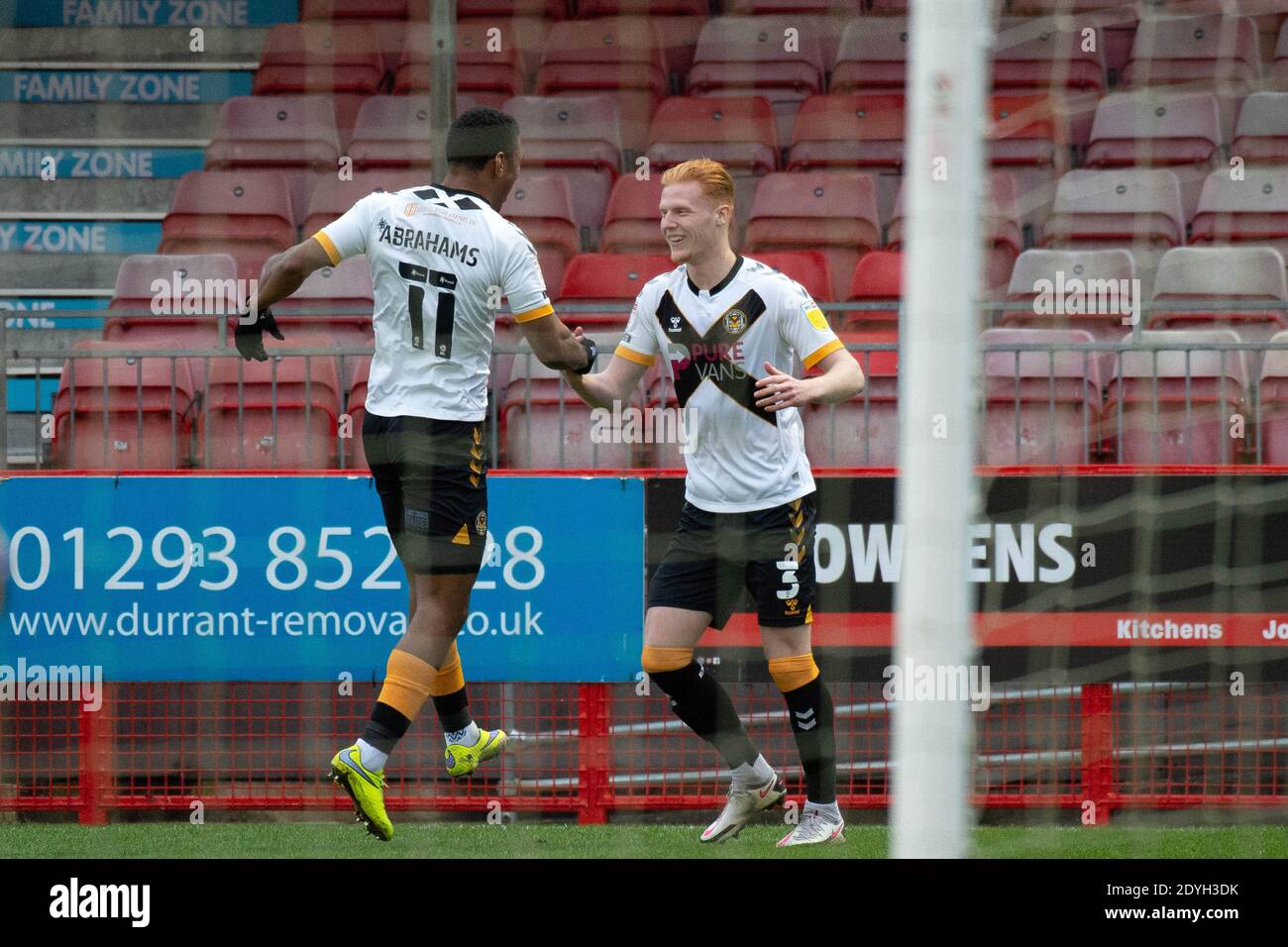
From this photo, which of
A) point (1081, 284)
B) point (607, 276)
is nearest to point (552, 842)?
point (607, 276)

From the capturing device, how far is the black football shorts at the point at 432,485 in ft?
13.3

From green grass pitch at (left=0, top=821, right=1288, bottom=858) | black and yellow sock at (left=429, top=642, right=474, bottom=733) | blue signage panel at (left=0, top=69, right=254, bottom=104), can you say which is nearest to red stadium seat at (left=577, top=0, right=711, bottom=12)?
blue signage panel at (left=0, top=69, right=254, bottom=104)

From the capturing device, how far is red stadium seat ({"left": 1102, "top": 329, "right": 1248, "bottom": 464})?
18.6ft

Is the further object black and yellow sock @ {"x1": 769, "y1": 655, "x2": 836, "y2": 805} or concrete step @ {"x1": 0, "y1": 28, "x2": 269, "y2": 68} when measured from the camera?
concrete step @ {"x1": 0, "y1": 28, "x2": 269, "y2": 68}

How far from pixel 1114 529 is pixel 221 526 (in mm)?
3180

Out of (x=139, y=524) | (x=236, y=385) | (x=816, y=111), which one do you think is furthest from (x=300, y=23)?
(x=139, y=524)

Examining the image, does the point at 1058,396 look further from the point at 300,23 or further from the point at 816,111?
the point at 300,23

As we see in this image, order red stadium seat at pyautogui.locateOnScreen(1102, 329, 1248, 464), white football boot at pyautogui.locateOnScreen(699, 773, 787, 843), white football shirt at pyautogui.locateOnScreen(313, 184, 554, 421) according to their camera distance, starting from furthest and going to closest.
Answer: red stadium seat at pyautogui.locateOnScreen(1102, 329, 1248, 464)
white football boot at pyautogui.locateOnScreen(699, 773, 787, 843)
white football shirt at pyautogui.locateOnScreen(313, 184, 554, 421)

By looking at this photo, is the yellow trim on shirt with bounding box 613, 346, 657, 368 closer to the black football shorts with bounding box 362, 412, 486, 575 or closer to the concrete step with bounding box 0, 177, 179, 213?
the black football shorts with bounding box 362, 412, 486, 575

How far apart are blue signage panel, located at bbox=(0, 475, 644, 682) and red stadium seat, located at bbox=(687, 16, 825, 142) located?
366cm

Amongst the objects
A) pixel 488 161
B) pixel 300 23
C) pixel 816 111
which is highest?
pixel 300 23

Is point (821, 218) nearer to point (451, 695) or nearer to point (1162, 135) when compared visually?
point (1162, 135)

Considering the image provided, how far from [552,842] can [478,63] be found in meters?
5.02
